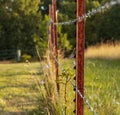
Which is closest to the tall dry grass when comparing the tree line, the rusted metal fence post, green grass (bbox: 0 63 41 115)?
green grass (bbox: 0 63 41 115)

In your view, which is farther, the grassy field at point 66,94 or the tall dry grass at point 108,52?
the tall dry grass at point 108,52

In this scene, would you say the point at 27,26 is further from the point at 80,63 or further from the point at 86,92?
the point at 80,63

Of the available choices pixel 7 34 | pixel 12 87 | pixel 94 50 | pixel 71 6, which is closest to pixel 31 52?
pixel 7 34

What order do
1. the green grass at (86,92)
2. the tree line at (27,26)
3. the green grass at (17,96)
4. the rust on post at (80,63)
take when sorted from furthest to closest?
Result: 1. the tree line at (27,26)
2. the green grass at (17,96)
3. the green grass at (86,92)
4. the rust on post at (80,63)

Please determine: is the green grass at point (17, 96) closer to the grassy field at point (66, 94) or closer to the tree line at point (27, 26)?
the grassy field at point (66, 94)

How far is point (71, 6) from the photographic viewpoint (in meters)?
32.6

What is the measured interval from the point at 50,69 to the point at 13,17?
2566 cm

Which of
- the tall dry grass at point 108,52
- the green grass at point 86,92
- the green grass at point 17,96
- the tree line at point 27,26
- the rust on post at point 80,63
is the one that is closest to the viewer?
the rust on post at point 80,63

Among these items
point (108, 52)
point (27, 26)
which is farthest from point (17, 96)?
point (27, 26)

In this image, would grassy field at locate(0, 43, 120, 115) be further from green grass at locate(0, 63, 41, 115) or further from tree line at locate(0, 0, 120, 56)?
tree line at locate(0, 0, 120, 56)

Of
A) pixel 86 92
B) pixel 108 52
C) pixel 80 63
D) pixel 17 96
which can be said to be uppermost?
pixel 80 63

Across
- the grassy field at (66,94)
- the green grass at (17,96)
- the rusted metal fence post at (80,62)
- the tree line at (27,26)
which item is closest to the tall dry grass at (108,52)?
the grassy field at (66,94)

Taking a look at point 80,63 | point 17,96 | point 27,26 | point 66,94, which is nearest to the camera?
point 80,63

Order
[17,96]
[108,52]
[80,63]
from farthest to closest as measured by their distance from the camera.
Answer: [108,52]
[17,96]
[80,63]
